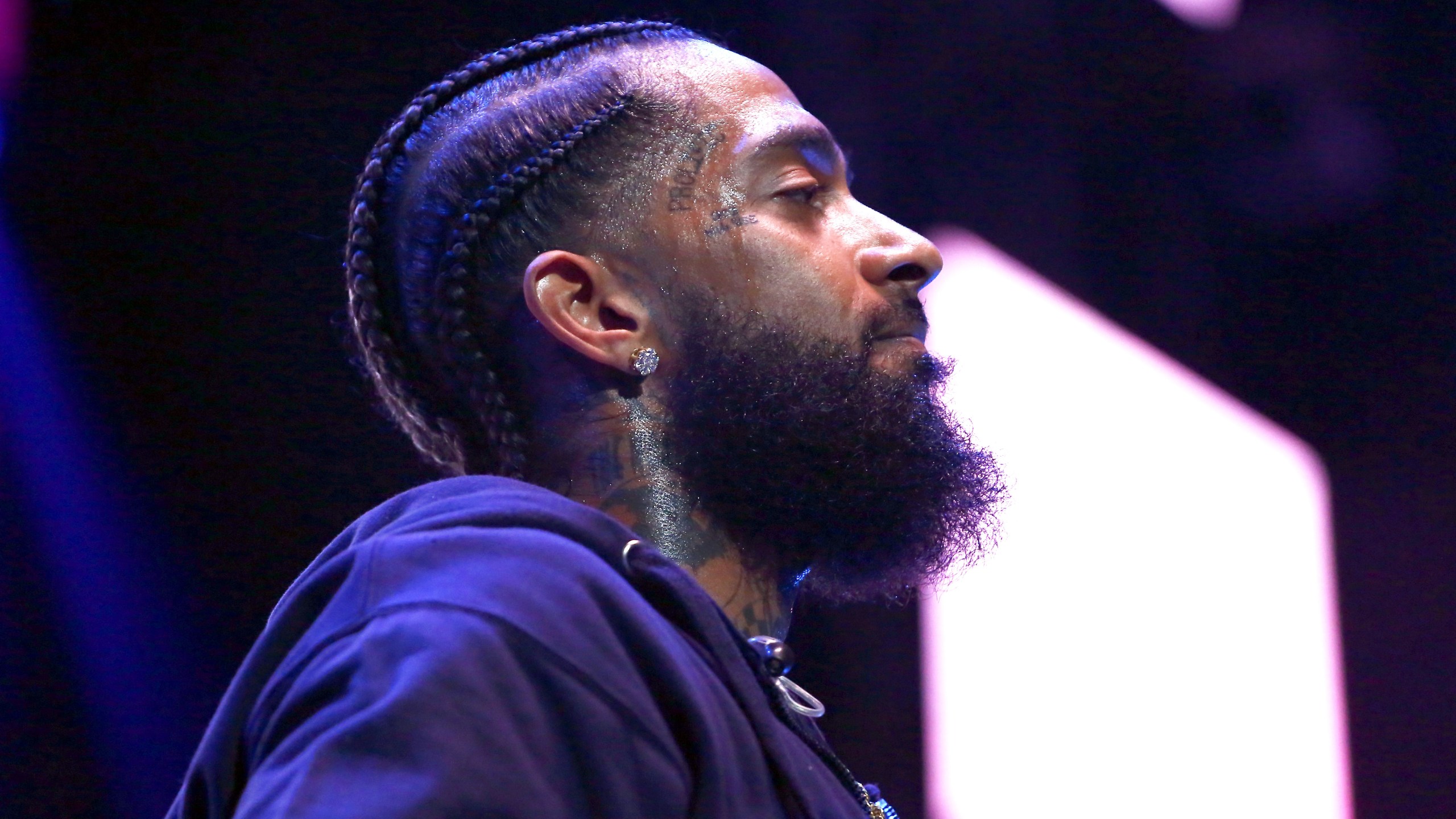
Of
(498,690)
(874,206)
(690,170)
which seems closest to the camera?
(498,690)

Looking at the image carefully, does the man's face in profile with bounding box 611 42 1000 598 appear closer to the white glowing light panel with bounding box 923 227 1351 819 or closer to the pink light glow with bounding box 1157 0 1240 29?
the white glowing light panel with bounding box 923 227 1351 819

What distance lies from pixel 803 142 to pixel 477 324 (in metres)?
0.44

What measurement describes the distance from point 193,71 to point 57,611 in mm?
977

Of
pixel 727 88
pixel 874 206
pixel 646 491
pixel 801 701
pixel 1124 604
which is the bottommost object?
pixel 801 701

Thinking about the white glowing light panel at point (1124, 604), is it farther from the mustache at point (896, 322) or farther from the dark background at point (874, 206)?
the mustache at point (896, 322)

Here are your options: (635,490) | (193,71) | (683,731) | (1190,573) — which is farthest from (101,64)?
(1190,573)

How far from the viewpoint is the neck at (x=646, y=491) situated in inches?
53.3

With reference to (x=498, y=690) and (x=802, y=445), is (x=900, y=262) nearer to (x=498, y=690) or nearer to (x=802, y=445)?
(x=802, y=445)

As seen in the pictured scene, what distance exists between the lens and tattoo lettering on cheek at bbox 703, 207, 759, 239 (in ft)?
4.71

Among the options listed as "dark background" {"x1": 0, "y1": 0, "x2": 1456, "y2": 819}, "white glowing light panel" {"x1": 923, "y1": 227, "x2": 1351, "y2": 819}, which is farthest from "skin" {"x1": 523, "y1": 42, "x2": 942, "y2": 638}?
"white glowing light panel" {"x1": 923, "y1": 227, "x2": 1351, "y2": 819}

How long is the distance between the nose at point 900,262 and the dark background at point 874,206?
793 millimetres

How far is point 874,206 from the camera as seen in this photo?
2744 mm

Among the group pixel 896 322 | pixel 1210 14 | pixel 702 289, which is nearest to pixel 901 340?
pixel 896 322

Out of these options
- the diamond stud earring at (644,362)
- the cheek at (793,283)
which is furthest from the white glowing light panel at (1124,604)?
the diamond stud earring at (644,362)
